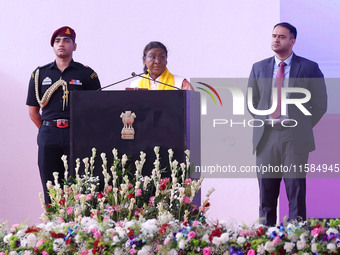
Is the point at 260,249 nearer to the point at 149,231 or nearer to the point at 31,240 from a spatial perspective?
the point at 149,231

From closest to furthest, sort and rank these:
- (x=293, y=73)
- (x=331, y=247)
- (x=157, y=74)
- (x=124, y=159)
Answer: (x=331, y=247) < (x=124, y=159) < (x=157, y=74) < (x=293, y=73)

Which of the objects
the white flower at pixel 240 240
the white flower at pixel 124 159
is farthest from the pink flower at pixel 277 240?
the white flower at pixel 124 159

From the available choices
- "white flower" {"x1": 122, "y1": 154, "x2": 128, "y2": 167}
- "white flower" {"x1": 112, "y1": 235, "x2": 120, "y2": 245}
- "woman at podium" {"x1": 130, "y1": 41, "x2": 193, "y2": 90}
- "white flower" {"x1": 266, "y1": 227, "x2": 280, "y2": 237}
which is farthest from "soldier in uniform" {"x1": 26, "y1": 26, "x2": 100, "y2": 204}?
"white flower" {"x1": 266, "y1": 227, "x2": 280, "y2": 237}

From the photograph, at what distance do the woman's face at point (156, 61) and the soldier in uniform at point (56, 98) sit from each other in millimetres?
377

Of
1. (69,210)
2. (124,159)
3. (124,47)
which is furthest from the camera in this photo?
(124,47)

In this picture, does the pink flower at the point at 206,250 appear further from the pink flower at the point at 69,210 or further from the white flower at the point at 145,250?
the pink flower at the point at 69,210

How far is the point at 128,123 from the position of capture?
2627mm

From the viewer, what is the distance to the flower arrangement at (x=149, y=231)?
2072 millimetres

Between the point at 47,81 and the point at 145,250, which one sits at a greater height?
the point at 47,81

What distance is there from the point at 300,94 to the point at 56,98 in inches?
60.0

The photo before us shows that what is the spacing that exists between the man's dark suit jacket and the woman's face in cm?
63

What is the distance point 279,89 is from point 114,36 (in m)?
1.69

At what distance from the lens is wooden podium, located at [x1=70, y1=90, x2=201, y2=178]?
2.62 m

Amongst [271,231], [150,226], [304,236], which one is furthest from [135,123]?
[304,236]
